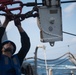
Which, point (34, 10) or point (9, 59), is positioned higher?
point (34, 10)

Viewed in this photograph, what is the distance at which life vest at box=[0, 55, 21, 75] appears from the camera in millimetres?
4363

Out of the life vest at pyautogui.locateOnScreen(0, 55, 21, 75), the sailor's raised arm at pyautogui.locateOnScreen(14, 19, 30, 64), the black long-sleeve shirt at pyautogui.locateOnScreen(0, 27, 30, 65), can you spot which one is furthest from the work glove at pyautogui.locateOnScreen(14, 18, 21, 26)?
the life vest at pyautogui.locateOnScreen(0, 55, 21, 75)

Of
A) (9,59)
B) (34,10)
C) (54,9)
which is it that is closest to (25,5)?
(34,10)

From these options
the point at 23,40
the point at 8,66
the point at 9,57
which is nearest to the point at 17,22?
the point at 23,40

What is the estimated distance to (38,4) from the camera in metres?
5.02

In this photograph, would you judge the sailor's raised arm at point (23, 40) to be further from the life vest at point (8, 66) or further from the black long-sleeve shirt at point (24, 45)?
the life vest at point (8, 66)

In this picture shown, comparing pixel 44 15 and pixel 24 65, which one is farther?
pixel 24 65

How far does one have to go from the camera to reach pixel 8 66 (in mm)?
4438

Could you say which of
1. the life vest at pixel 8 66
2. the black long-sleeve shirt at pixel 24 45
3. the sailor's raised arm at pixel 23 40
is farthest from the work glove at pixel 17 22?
the life vest at pixel 8 66

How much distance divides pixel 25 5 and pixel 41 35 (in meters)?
0.68

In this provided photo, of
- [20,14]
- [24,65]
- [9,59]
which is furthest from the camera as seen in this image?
[24,65]

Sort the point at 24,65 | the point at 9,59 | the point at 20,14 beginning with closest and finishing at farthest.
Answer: the point at 9,59 < the point at 20,14 < the point at 24,65

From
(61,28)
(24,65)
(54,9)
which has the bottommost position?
(24,65)

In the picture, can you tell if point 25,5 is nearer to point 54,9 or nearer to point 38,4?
point 38,4
